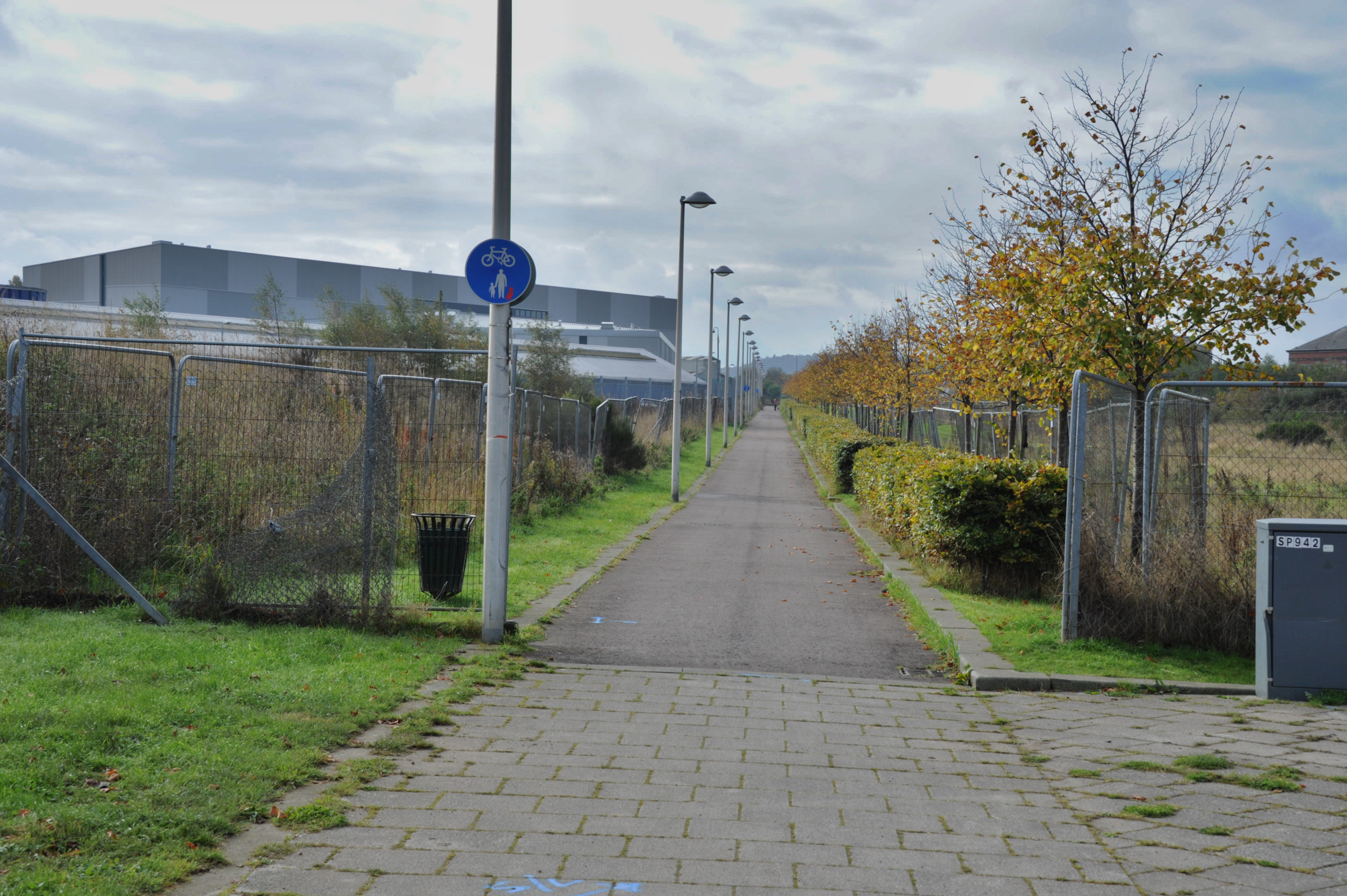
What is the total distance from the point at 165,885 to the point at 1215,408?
846 centimetres

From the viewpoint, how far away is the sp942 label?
6.70m

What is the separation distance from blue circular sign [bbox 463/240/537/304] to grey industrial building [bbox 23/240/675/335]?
49.8m

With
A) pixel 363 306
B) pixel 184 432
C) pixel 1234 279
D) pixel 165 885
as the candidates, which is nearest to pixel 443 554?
pixel 184 432

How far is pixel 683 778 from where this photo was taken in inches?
196

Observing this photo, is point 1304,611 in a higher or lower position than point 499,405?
lower

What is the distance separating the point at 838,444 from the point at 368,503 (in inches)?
747

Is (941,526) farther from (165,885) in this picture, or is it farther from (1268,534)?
(165,885)


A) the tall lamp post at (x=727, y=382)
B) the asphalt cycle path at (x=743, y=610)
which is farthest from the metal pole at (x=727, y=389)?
the asphalt cycle path at (x=743, y=610)

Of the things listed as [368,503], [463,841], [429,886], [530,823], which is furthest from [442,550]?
[429,886]

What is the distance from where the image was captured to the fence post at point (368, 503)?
26.5 feet

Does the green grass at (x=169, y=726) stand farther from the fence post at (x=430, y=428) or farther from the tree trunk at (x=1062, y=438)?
the tree trunk at (x=1062, y=438)

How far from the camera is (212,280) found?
66.5 m

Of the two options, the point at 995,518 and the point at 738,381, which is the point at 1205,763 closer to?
the point at 995,518

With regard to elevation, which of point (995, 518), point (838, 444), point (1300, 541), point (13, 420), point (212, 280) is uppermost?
point (212, 280)
